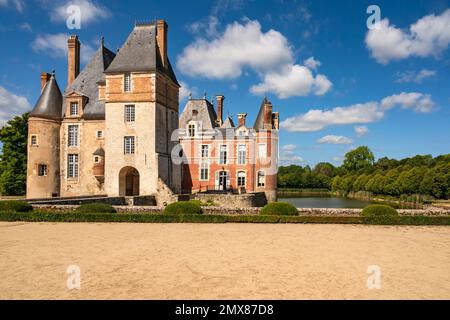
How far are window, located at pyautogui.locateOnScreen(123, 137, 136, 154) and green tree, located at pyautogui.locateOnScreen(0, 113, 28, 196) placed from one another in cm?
1185

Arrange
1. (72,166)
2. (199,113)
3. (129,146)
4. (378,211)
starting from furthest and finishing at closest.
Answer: (199,113) → (72,166) → (129,146) → (378,211)

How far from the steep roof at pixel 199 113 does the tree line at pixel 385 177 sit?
26415 millimetres

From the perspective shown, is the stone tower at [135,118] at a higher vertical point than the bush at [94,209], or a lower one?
higher

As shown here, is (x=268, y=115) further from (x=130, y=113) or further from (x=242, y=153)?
(x=130, y=113)

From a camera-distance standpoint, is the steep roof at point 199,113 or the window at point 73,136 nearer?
the window at point 73,136

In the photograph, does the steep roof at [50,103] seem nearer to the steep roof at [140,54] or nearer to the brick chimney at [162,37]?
the steep roof at [140,54]

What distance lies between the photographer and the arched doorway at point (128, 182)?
24031 millimetres

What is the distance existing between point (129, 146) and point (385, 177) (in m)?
41.8

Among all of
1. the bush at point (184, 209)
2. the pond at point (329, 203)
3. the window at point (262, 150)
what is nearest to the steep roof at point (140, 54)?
the window at point (262, 150)

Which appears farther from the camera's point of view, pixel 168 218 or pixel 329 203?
pixel 329 203

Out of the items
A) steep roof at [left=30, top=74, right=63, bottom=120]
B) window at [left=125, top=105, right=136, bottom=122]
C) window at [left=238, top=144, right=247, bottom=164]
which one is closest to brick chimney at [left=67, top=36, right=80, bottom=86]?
steep roof at [left=30, top=74, right=63, bottom=120]

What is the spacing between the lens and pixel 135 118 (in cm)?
2395

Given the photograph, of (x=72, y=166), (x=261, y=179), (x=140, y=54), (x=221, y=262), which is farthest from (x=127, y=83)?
(x=221, y=262)

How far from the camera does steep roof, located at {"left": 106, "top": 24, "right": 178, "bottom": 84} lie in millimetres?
23844
